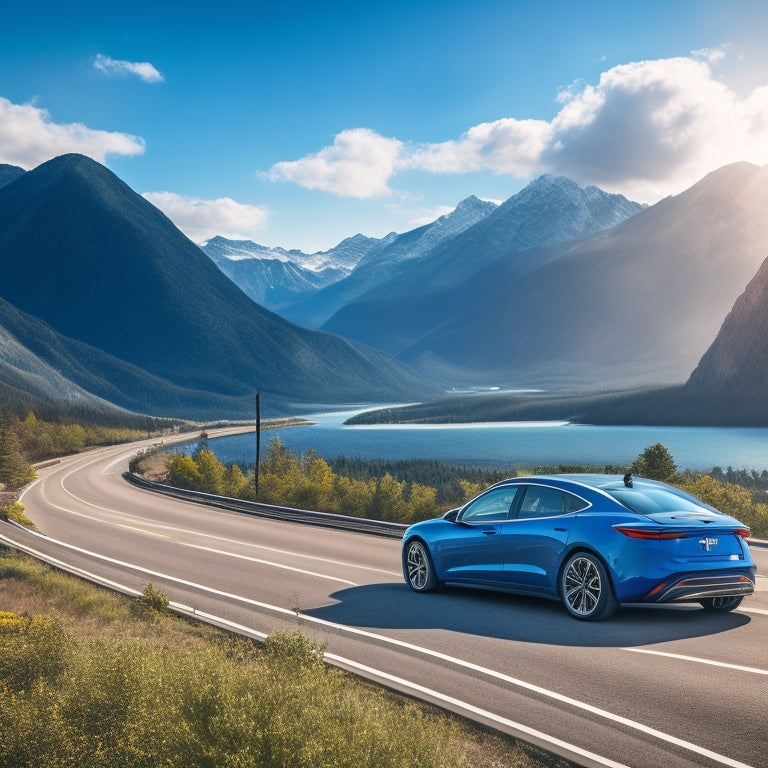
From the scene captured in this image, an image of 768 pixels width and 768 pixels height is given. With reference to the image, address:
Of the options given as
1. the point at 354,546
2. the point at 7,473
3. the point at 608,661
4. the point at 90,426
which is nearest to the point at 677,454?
the point at 90,426

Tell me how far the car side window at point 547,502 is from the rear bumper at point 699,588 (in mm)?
1277

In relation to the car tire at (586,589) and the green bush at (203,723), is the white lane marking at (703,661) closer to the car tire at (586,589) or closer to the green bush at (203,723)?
the car tire at (586,589)

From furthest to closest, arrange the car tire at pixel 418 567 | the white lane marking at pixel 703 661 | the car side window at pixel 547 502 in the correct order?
the car tire at pixel 418 567 < the car side window at pixel 547 502 < the white lane marking at pixel 703 661

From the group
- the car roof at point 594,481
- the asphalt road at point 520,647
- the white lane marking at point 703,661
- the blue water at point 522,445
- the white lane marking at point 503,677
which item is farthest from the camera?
the blue water at point 522,445

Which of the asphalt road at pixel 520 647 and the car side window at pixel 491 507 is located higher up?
the car side window at pixel 491 507

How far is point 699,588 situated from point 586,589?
120cm

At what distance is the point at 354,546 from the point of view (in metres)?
18.4

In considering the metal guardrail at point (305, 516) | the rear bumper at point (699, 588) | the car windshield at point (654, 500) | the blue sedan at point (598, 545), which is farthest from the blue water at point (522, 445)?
the rear bumper at point (699, 588)

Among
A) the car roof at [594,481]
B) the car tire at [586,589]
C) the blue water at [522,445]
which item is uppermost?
the car roof at [594,481]

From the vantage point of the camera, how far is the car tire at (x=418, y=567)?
39.1 ft

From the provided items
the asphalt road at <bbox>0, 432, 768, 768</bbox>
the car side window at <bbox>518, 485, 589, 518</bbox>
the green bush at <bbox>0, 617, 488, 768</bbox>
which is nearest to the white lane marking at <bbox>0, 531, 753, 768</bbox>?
the asphalt road at <bbox>0, 432, 768, 768</bbox>

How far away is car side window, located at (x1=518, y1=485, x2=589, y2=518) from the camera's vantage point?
9.97 m

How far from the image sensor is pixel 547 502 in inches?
405

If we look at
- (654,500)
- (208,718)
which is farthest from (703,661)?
(208,718)
